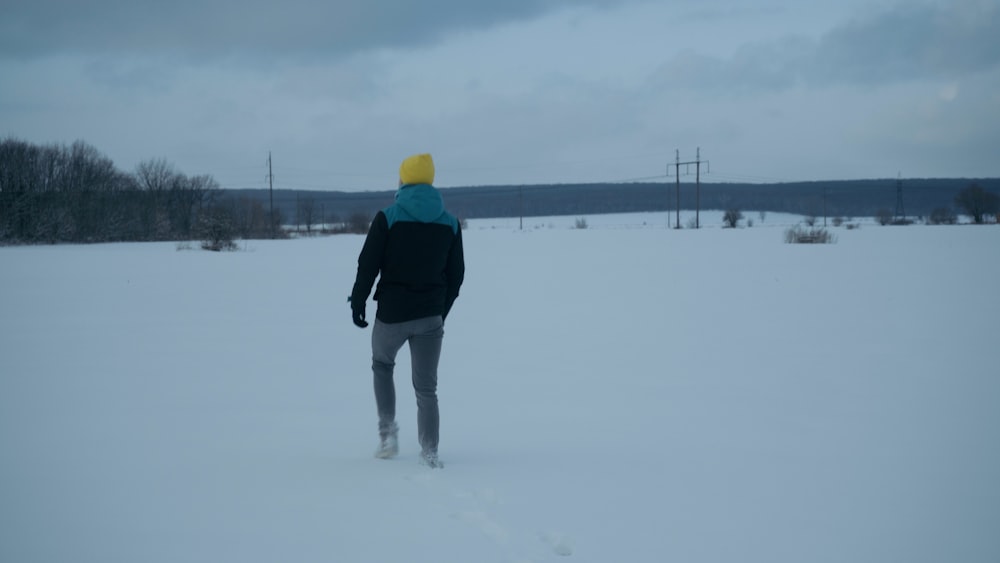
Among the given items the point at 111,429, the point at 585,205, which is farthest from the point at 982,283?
the point at 585,205

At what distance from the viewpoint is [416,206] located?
4195 mm

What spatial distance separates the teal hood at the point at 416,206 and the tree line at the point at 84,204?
3427 cm

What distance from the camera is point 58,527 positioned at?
341 centimetres

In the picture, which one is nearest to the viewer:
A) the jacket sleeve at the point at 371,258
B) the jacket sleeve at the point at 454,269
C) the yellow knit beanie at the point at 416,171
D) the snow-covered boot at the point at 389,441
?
the jacket sleeve at the point at 371,258

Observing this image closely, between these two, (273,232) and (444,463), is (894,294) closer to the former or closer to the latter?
(444,463)

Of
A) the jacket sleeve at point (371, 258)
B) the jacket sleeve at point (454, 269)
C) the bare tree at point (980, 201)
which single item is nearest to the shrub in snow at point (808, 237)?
the jacket sleeve at point (454, 269)

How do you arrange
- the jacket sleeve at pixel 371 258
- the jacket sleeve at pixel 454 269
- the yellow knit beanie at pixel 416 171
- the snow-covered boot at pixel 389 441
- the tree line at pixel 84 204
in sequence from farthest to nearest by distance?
the tree line at pixel 84 204, the snow-covered boot at pixel 389 441, the jacket sleeve at pixel 454 269, the yellow knit beanie at pixel 416 171, the jacket sleeve at pixel 371 258

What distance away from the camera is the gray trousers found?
4301 mm

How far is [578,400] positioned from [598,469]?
1970 mm

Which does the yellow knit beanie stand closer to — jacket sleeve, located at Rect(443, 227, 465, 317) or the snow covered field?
jacket sleeve, located at Rect(443, 227, 465, 317)

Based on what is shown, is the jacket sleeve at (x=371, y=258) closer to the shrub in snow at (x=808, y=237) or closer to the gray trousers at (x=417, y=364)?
the gray trousers at (x=417, y=364)

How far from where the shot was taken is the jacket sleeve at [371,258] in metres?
4.17

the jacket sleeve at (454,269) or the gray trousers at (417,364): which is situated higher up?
the jacket sleeve at (454,269)

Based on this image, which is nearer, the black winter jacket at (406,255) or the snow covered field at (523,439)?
the snow covered field at (523,439)
